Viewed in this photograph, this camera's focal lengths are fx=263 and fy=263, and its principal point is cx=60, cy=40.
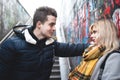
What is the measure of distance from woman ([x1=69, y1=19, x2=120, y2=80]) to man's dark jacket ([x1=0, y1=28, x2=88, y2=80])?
0.46 metres

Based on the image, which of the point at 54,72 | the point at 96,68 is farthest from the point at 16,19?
the point at 96,68

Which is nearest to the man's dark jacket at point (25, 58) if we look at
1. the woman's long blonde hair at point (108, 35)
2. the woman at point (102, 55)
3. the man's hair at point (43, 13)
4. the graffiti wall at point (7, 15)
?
the man's hair at point (43, 13)

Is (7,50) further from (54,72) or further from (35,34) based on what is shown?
(54,72)

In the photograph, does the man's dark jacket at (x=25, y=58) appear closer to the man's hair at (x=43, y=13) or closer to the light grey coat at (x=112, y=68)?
the man's hair at (x=43, y=13)

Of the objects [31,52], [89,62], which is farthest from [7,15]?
[89,62]

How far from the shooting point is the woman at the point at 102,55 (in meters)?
2.04

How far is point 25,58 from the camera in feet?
9.00

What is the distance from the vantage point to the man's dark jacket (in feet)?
8.87

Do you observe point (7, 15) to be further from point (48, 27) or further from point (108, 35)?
point (108, 35)

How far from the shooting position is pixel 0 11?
8.45m

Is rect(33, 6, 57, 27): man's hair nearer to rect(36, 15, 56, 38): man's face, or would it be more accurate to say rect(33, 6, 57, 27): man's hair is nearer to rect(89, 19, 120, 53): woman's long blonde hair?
rect(36, 15, 56, 38): man's face

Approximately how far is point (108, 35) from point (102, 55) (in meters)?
0.18

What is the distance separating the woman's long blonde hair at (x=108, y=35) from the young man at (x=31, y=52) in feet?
2.21

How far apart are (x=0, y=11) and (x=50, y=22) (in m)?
5.97
